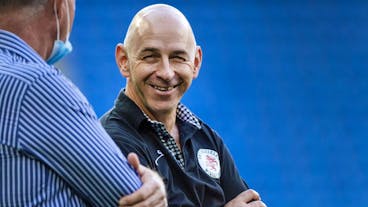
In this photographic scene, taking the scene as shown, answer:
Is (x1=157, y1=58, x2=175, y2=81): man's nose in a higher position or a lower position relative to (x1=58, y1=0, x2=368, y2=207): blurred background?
lower

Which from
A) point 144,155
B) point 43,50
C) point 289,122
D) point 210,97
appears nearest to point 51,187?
point 43,50

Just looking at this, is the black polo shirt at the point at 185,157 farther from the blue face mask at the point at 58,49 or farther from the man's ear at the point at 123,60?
the blue face mask at the point at 58,49

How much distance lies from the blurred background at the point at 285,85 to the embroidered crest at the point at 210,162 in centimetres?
233

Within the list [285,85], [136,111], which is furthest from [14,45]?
[285,85]

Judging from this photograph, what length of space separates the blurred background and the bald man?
90.2 inches

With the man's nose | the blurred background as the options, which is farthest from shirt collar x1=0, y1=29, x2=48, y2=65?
the blurred background

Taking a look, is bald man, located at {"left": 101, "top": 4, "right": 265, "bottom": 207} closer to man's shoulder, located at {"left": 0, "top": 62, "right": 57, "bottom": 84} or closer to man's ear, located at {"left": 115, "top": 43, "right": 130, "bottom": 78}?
man's ear, located at {"left": 115, "top": 43, "right": 130, "bottom": 78}

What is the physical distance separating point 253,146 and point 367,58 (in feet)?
3.10

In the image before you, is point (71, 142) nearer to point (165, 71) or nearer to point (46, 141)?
point (46, 141)

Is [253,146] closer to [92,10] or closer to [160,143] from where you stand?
[92,10]

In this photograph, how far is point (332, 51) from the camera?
17.4 ft

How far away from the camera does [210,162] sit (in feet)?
8.44

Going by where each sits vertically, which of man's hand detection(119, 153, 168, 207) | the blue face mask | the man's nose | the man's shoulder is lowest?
man's hand detection(119, 153, 168, 207)

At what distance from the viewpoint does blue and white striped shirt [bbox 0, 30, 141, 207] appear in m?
1.66
